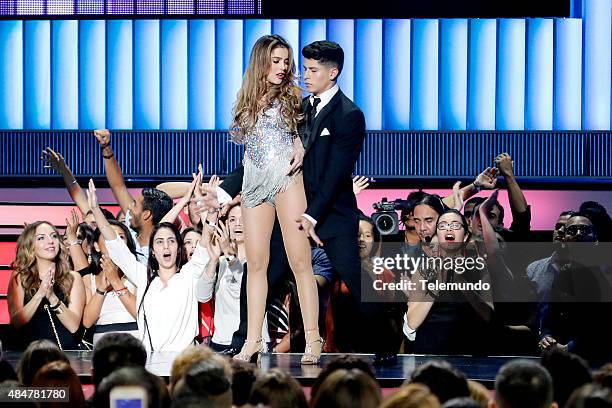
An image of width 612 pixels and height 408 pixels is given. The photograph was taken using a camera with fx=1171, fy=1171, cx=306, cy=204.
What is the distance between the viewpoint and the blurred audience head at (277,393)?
3.37m

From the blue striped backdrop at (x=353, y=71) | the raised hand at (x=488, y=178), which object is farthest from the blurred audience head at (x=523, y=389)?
the blue striped backdrop at (x=353, y=71)

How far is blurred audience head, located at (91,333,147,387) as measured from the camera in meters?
3.89

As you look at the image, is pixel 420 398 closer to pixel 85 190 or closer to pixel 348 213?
pixel 348 213

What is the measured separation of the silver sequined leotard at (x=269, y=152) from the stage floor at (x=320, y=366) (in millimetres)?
733

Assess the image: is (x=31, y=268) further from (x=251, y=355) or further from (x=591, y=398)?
(x=591, y=398)

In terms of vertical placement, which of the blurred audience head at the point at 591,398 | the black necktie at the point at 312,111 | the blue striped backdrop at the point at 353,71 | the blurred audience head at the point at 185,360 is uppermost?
the blue striped backdrop at the point at 353,71

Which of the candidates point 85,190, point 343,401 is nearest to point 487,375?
point 343,401

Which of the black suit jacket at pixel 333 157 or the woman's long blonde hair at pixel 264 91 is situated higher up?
the woman's long blonde hair at pixel 264 91

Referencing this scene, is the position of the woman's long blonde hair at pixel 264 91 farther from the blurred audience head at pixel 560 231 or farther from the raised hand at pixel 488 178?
the raised hand at pixel 488 178

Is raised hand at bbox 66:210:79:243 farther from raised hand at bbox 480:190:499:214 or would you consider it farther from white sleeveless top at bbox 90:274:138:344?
raised hand at bbox 480:190:499:214

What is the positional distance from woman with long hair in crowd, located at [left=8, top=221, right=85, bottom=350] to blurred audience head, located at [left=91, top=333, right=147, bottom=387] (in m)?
1.79

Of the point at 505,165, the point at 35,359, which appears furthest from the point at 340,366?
the point at 505,165

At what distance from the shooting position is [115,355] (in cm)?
390

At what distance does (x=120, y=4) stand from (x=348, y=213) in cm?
395
